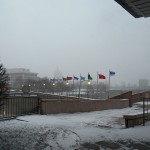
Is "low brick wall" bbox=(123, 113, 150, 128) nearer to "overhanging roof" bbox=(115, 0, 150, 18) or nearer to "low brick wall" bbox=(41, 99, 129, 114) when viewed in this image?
"overhanging roof" bbox=(115, 0, 150, 18)

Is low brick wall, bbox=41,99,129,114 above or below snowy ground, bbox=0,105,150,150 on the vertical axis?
above

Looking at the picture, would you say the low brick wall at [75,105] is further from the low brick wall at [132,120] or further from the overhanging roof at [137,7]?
the overhanging roof at [137,7]

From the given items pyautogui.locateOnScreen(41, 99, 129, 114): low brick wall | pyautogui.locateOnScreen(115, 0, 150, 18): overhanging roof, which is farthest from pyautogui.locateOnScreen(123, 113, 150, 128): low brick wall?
pyautogui.locateOnScreen(41, 99, 129, 114): low brick wall

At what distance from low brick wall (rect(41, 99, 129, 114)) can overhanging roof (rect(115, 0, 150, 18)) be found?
28.4 ft

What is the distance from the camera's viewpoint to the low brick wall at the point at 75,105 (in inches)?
701

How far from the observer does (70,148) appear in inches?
331

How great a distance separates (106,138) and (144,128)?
7.34ft

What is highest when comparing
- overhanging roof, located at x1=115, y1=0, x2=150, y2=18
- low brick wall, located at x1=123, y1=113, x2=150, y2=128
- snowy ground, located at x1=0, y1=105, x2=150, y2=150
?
overhanging roof, located at x1=115, y1=0, x2=150, y2=18

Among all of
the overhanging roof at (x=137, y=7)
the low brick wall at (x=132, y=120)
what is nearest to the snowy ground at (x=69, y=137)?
the low brick wall at (x=132, y=120)

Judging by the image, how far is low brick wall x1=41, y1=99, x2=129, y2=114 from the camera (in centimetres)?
1780

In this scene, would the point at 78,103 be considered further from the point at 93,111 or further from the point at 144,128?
the point at 144,128

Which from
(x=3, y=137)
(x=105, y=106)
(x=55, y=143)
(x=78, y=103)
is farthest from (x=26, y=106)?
(x=55, y=143)

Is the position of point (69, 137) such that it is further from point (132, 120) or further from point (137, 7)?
point (137, 7)

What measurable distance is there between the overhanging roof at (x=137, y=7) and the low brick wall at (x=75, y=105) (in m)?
8.64
